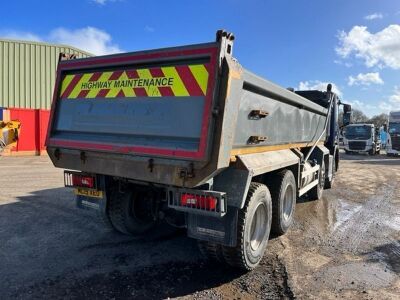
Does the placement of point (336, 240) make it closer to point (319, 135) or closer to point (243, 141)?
point (243, 141)

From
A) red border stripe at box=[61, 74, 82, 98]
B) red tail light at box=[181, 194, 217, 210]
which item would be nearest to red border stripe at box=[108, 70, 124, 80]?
red border stripe at box=[61, 74, 82, 98]

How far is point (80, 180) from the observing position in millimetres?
4980

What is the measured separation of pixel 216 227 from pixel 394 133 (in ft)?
88.0

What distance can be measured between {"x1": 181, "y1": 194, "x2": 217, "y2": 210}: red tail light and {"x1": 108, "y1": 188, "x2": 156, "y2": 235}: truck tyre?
169cm

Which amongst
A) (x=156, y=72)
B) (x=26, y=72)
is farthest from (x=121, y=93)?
(x=26, y=72)

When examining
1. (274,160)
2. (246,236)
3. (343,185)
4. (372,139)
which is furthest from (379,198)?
(372,139)

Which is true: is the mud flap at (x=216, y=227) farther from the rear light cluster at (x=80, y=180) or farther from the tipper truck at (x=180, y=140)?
the rear light cluster at (x=80, y=180)

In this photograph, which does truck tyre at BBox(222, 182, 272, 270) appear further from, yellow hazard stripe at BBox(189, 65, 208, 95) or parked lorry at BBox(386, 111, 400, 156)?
parked lorry at BBox(386, 111, 400, 156)

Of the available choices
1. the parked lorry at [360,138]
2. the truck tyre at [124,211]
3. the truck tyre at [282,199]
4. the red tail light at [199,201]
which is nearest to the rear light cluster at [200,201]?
the red tail light at [199,201]

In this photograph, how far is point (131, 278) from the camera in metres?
4.32

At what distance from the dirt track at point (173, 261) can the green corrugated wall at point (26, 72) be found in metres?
20.0

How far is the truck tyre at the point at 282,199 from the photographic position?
18.6 feet

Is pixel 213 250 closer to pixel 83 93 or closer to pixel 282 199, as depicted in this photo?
pixel 282 199

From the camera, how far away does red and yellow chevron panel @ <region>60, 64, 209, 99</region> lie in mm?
3881
